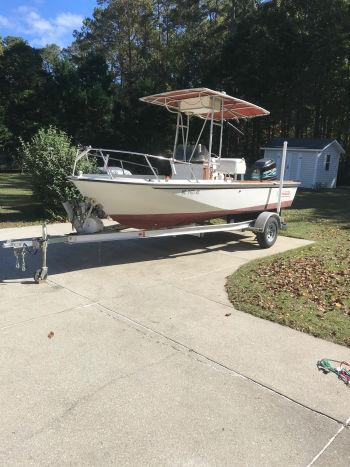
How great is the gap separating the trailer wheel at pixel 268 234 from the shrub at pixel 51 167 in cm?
477

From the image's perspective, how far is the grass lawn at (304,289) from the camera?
5262mm

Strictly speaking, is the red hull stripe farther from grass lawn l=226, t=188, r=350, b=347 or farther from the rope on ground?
the rope on ground

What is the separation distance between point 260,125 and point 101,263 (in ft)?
110

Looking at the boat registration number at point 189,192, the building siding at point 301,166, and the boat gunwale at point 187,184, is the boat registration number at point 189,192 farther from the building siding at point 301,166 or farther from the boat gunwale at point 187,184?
the building siding at point 301,166

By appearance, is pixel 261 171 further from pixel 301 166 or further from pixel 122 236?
pixel 301 166

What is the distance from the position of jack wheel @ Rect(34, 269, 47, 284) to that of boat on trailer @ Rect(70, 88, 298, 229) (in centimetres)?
139

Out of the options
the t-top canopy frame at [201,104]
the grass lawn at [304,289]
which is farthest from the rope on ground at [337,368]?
the t-top canopy frame at [201,104]

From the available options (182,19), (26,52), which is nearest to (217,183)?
(26,52)

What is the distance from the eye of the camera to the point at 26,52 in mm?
33125

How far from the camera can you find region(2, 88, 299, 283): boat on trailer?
6875 mm

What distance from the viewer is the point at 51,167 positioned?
1120cm

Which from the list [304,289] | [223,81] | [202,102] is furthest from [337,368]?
[223,81]

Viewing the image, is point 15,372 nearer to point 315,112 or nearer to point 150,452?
point 150,452

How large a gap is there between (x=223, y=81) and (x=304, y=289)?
3043cm
